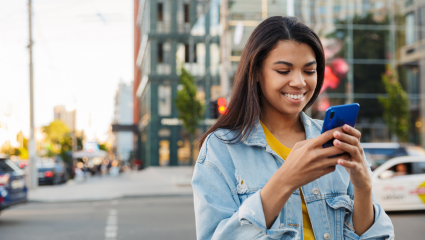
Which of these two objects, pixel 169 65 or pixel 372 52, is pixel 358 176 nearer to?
pixel 372 52

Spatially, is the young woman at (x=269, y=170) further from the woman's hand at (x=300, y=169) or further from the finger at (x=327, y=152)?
the finger at (x=327, y=152)

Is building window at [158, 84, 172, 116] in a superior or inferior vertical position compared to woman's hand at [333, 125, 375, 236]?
superior

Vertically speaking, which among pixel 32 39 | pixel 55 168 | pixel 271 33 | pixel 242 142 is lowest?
pixel 55 168

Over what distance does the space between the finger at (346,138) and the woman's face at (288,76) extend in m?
0.35

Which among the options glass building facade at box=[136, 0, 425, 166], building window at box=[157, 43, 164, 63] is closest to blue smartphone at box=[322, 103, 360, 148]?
glass building facade at box=[136, 0, 425, 166]

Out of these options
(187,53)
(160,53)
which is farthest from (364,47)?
(160,53)

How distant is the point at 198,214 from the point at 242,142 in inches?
12.3

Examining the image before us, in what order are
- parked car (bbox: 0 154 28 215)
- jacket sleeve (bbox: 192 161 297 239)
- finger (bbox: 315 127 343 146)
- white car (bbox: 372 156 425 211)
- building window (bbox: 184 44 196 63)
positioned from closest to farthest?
finger (bbox: 315 127 343 146) < jacket sleeve (bbox: 192 161 297 239) < parked car (bbox: 0 154 28 215) < white car (bbox: 372 156 425 211) < building window (bbox: 184 44 196 63)

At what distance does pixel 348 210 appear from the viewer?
1542mm

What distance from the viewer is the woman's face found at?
1.47m

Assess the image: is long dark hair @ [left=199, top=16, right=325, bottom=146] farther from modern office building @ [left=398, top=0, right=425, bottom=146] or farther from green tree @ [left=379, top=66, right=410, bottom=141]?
modern office building @ [left=398, top=0, right=425, bottom=146]

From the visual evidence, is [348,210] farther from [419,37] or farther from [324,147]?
[419,37]

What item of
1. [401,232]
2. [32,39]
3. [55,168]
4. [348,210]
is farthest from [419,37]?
[348,210]

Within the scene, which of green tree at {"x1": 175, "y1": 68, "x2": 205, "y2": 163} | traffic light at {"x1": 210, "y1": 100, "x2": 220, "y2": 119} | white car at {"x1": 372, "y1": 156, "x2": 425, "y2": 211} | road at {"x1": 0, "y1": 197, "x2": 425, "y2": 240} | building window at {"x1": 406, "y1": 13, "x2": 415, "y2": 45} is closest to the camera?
road at {"x1": 0, "y1": 197, "x2": 425, "y2": 240}
